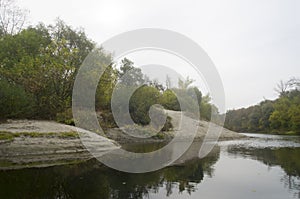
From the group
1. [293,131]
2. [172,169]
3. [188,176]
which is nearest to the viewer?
[188,176]

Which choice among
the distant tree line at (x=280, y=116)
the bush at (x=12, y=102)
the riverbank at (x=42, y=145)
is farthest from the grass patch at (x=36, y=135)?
the distant tree line at (x=280, y=116)

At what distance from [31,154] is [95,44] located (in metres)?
20.5

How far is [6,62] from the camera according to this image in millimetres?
19141

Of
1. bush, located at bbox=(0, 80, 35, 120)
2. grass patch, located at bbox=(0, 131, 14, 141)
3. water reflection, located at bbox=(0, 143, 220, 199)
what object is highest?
bush, located at bbox=(0, 80, 35, 120)

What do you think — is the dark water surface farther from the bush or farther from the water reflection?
the bush

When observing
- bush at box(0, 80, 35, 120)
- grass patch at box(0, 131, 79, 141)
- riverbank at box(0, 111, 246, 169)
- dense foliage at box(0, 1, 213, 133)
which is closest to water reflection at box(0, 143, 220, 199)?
riverbank at box(0, 111, 246, 169)

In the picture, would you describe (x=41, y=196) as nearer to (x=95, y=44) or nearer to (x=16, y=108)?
(x=16, y=108)

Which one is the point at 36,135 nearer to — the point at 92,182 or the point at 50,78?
the point at 92,182

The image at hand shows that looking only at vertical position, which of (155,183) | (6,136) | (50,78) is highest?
(50,78)

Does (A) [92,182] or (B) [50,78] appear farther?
(B) [50,78]

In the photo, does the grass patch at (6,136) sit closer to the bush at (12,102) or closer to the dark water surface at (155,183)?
the bush at (12,102)

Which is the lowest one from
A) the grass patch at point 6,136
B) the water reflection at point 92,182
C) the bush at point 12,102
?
the water reflection at point 92,182

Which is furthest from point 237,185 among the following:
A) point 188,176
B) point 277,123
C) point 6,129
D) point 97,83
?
point 277,123

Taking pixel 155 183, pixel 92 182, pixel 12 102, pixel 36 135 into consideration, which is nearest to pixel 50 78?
pixel 12 102
